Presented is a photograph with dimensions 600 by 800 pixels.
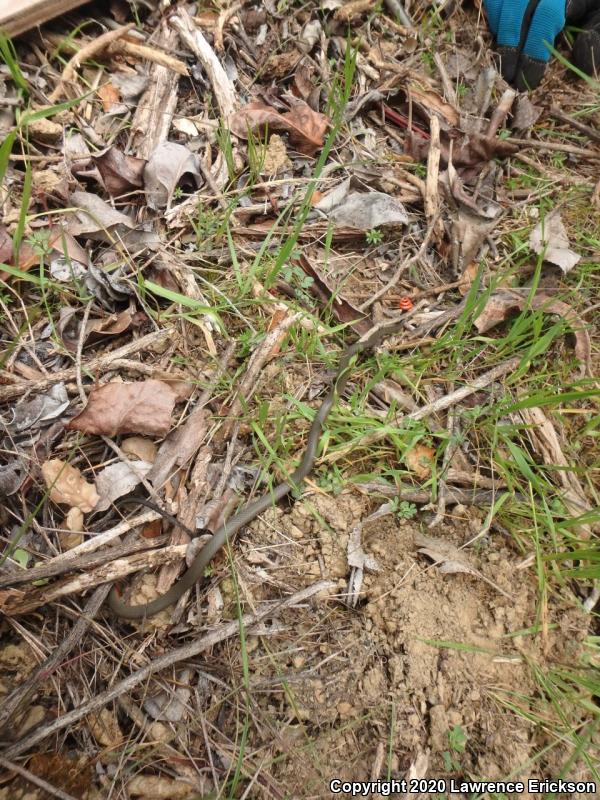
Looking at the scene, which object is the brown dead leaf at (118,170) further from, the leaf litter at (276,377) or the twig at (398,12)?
the twig at (398,12)

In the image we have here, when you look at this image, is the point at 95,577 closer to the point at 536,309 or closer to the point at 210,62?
the point at 536,309

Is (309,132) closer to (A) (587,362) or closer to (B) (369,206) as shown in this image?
(B) (369,206)

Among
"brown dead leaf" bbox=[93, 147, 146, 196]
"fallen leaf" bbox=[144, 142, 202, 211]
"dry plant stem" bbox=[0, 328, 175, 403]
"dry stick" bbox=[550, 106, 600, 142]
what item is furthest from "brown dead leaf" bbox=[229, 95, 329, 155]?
"dry stick" bbox=[550, 106, 600, 142]

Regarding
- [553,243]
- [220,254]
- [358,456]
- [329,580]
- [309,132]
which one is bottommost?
[329,580]

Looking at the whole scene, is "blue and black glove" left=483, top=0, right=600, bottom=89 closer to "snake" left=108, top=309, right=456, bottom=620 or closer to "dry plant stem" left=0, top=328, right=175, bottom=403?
"snake" left=108, top=309, right=456, bottom=620

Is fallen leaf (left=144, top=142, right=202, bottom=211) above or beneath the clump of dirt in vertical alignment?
above

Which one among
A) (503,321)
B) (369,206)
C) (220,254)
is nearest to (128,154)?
(220,254)

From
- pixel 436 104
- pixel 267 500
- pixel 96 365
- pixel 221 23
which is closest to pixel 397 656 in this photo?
pixel 267 500
